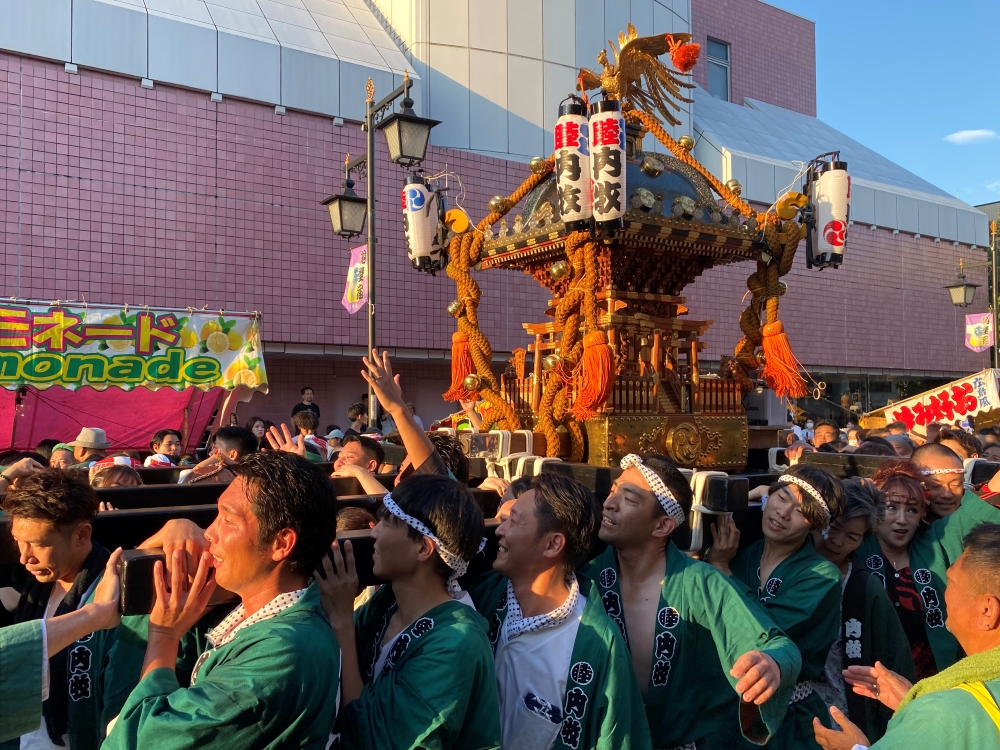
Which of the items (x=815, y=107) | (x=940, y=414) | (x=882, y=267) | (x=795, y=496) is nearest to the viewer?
(x=795, y=496)

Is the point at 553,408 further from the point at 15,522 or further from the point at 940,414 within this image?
the point at 940,414

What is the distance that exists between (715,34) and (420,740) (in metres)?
19.9

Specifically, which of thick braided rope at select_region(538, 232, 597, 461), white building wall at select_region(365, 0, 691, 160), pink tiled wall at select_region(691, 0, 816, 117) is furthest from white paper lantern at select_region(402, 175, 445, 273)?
pink tiled wall at select_region(691, 0, 816, 117)

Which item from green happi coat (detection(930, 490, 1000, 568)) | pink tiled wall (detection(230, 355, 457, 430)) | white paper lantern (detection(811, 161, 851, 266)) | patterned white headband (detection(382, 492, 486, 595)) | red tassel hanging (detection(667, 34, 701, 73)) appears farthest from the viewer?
pink tiled wall (detection(230, 355, 457, 430))

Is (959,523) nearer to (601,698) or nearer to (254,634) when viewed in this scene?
(601,698)

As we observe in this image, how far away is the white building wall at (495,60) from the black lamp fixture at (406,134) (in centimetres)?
534

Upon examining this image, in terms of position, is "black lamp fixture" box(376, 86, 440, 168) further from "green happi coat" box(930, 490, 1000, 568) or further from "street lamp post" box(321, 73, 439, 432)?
"green happi coat" box(930, 490, 1000, 568)

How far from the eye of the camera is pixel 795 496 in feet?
8.78

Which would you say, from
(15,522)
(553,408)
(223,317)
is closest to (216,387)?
(223,317)

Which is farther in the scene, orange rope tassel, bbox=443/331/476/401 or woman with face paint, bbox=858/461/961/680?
orange rope tassel, bbox=443/331/476/401

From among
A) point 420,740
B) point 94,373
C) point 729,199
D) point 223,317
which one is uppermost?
point 729,199

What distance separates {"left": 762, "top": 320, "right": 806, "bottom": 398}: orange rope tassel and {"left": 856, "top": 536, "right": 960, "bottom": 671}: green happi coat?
105 inches

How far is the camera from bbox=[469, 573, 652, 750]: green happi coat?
1967 millimetres

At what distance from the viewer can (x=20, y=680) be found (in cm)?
154
